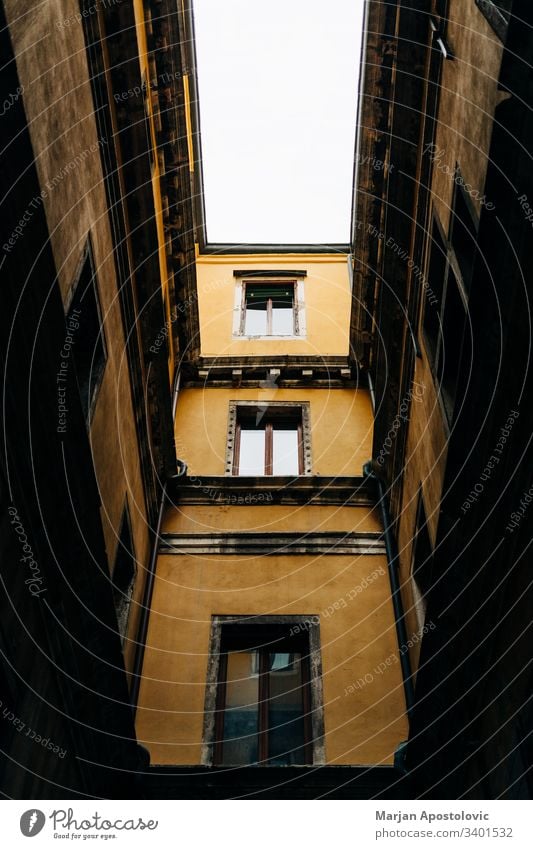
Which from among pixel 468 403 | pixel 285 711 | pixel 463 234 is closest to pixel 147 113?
pixel 463 234

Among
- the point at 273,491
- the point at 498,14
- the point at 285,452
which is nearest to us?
the point at 498,14

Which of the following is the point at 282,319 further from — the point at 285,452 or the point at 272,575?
the point at 272,575

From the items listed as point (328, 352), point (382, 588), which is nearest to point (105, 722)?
point (382, 588)

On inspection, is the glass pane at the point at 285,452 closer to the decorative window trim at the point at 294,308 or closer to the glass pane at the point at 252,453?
the glass pane at the point at 252,453

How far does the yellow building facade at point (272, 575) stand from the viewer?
35.3 feet

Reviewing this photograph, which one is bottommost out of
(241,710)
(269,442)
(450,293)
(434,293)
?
(241,710)

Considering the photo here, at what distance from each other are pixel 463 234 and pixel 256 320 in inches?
394

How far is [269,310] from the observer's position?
1939cm

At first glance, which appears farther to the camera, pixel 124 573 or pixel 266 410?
pixel 266 410

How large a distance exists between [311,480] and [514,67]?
8423 millimetres

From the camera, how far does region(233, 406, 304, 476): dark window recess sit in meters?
15.0

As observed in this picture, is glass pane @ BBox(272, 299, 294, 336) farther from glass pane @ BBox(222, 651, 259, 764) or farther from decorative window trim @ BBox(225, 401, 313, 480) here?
glass pane @ BBox(222, 651, 259, 764)

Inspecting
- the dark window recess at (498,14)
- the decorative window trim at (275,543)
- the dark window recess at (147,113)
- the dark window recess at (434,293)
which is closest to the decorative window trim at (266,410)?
the decorative window trim at (275,543)

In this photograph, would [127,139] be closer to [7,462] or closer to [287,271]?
[7,462]
